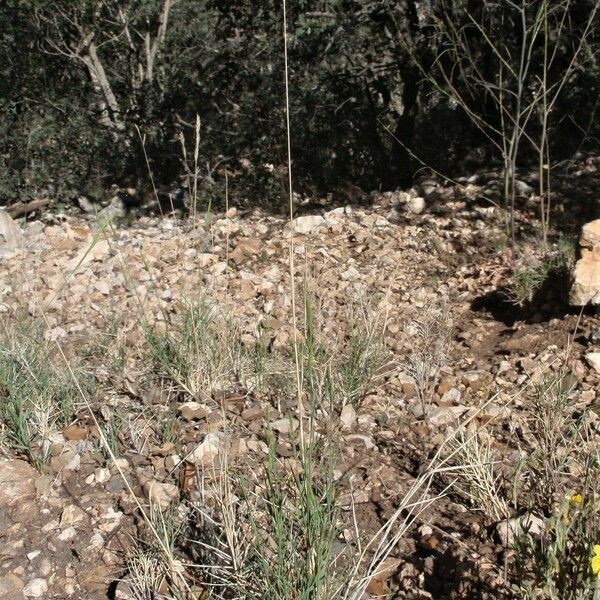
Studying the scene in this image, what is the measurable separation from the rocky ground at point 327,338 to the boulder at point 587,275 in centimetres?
12

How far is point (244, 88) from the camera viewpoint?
241 inches

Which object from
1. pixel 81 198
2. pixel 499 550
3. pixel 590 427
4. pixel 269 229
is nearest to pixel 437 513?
pixel 499 550

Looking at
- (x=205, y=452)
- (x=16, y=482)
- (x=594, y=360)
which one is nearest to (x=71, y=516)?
(x=16, y=482)

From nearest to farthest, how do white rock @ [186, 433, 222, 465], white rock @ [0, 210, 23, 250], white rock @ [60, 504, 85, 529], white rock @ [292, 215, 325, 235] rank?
1. white rock @ [60, 504, 85, 529]
2. white rock @ [186, 433, 222, 465]
3. white rock @ [292, 215, 325, 235]
4. white rock @ [0, 210, 23, 250]

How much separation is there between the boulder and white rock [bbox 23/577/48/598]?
238 centimetres

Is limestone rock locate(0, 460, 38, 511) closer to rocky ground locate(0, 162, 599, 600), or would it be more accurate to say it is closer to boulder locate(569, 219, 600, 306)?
rocky ground locate(0, 162, 599, 600)

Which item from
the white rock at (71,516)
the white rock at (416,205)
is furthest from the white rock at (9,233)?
the white rock at (71,516)

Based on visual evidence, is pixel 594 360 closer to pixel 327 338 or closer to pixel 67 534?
pixel 327 338

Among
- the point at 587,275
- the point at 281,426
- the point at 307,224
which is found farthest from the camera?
the point at 307,224

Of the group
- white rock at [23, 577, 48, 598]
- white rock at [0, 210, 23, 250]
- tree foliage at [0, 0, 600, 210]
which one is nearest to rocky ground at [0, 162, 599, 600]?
white rock at [23, 577, 48, 598]

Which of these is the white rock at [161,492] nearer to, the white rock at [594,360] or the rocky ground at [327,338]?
the rocky ground at [327,338]

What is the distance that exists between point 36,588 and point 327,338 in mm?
1520

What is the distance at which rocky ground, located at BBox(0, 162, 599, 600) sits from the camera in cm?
242

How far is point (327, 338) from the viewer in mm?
3416
